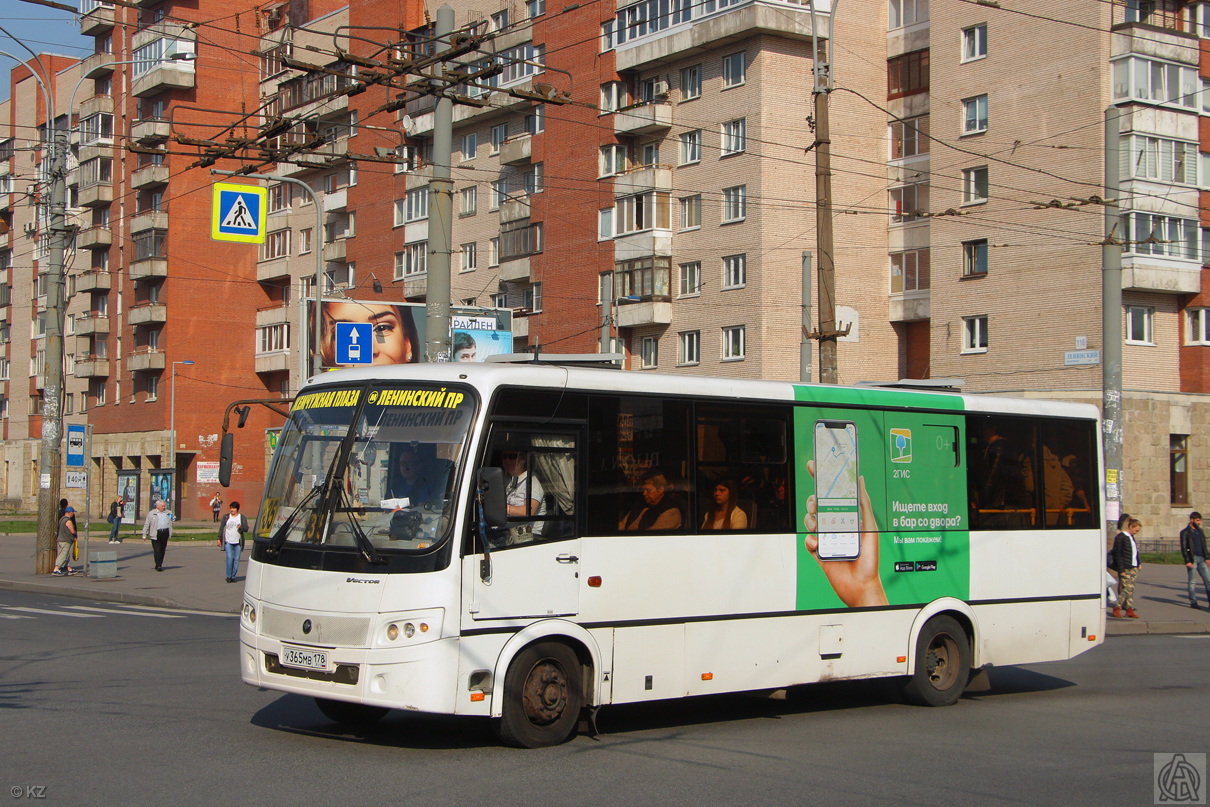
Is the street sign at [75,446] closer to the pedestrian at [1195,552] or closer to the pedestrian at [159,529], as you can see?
the pedestrian at [159,529]

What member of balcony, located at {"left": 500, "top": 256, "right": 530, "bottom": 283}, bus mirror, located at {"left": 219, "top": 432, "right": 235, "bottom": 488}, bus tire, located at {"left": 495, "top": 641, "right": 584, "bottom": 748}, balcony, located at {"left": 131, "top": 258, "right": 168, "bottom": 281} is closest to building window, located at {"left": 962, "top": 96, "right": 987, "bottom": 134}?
balcony, located at {"left": 500, "top": 256, "right": 530, "bottom": 283}

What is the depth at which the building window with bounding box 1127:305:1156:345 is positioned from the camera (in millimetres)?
39875

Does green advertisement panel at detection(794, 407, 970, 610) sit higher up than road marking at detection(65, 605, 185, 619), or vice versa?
green advertisement panel at detection(794, 407, 970, 610)

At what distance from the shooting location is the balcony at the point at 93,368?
7162 cm

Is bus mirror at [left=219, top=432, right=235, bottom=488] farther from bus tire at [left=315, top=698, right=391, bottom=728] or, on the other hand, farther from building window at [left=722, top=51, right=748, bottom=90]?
building window at [left=722, top=51, right=748, bottom=90]

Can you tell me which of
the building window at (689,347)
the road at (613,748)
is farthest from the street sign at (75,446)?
the building window at (689,347)

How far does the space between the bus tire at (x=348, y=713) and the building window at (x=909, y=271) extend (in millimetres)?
39733

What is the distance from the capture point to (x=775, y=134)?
4534 centimetres

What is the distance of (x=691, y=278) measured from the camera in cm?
4809

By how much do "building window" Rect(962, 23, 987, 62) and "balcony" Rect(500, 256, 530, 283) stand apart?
1950 cm

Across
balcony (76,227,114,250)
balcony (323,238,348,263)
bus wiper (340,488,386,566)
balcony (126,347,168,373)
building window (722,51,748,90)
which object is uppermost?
building window (722,51,748,90)

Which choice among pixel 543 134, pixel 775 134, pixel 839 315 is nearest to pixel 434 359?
pixel 839 315

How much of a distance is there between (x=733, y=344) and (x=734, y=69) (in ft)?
32.7

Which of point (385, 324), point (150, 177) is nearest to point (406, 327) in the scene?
point (385, 324)
